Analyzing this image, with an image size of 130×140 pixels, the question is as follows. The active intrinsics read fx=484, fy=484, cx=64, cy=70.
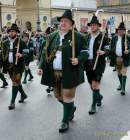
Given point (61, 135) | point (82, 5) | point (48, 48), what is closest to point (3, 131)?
point (61, 135)

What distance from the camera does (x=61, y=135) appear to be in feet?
25.3

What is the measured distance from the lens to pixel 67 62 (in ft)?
25.5

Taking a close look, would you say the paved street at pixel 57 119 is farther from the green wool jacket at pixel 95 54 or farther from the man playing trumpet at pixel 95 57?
the green wool jacket at pixel 95 54

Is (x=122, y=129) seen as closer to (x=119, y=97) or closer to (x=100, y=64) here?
(x=100, y=64)

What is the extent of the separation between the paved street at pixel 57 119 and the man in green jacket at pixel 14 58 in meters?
0.52

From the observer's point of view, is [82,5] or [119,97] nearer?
[119,97]

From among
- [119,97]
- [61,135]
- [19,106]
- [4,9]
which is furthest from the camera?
[4,9]

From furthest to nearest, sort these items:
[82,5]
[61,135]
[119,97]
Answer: [82,5] < [119,97] < [61,135]

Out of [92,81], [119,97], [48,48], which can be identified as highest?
[48,48]

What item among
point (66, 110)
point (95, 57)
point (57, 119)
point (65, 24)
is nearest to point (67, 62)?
point (65, 24)

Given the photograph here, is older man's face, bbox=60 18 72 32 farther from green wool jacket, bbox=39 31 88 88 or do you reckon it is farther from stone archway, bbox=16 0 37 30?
stone archway, bbox=16 0 37 30

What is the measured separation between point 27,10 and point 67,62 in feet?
134

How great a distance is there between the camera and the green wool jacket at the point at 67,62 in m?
7.79

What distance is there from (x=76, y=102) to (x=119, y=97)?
1.25 meters
